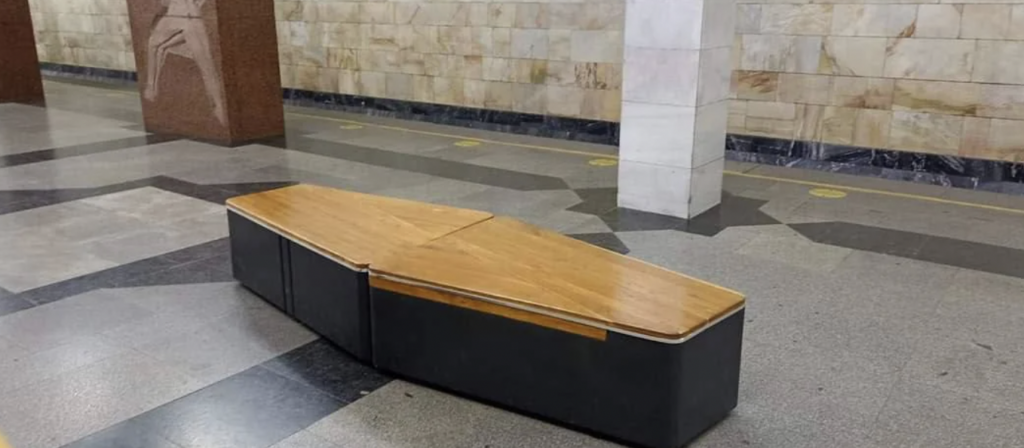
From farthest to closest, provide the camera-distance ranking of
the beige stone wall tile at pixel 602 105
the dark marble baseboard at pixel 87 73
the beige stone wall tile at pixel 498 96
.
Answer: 1. the dark marble baseboard at pixel 87 73
2. the beige stone wall tile at pixel 498 96
3. the beige stone wall tile at pixel 602 105

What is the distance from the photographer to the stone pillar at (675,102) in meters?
5.12

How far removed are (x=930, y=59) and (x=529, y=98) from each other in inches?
152

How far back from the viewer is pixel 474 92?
29.8 feet

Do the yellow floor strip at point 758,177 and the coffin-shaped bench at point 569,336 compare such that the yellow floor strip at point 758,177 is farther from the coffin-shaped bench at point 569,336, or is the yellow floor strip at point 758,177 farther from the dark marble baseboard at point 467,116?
the coffin-shaped bench at point 569,336

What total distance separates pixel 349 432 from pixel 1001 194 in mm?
5568

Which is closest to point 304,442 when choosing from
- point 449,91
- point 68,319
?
point 68,319

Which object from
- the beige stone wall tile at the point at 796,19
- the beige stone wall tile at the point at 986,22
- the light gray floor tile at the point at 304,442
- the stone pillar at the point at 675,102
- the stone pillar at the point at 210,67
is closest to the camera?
the light gray floor tile at the point at 304,442

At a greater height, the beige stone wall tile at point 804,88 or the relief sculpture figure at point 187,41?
the relief sculpture figure at point 187,41

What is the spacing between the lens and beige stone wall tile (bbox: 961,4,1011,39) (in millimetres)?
6020

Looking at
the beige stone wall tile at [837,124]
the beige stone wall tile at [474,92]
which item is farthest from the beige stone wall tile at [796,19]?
the beige stone wall tile at [474,92]

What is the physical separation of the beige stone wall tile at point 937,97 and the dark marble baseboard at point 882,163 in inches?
14.4

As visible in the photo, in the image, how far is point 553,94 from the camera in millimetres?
8492

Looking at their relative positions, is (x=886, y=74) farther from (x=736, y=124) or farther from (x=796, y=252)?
(x=796, y=252)

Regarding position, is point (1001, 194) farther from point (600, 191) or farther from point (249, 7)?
point (249, 7)
